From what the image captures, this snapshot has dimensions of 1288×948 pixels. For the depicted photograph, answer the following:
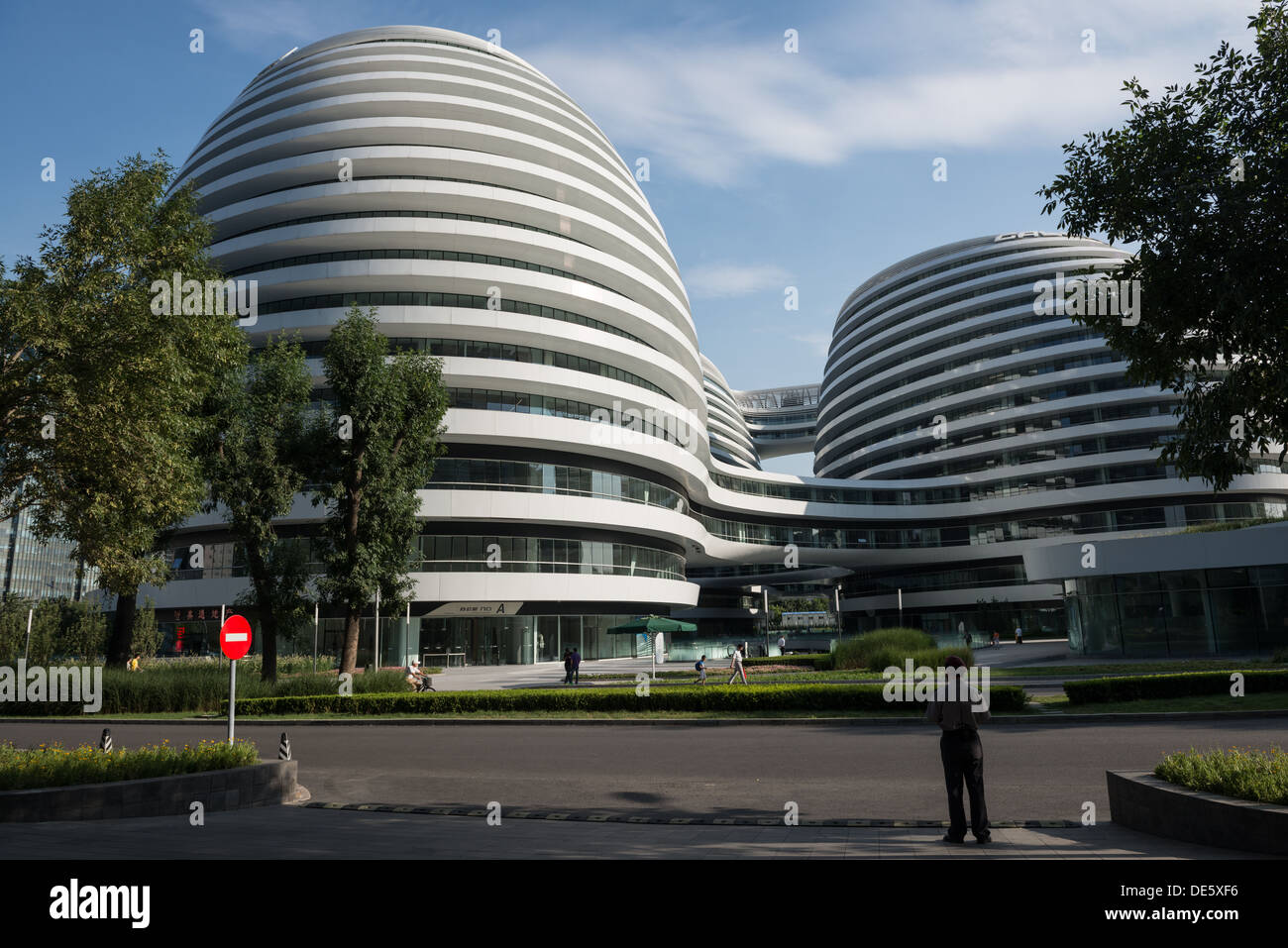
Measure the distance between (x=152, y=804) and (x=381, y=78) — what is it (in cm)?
5747

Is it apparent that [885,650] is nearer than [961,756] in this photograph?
No

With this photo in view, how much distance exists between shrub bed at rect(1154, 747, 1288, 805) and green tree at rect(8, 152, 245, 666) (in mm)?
18238

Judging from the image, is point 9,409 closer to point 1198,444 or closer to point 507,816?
point 507,816

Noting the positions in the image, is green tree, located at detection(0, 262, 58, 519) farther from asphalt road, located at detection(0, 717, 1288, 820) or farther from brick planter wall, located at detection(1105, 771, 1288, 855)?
brick planter wall, located at detection(1105, 771, 1288, 855)

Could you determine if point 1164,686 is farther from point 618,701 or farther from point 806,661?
point 806,661

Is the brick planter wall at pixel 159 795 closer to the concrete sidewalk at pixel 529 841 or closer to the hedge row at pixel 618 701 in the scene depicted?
the concrete sidewalk at pixel 529 841

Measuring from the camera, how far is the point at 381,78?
5509 cm

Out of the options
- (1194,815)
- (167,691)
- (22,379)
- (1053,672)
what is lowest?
(1053,672)

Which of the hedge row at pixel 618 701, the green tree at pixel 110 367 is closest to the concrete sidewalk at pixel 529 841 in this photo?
the green tree at pixel 110 367

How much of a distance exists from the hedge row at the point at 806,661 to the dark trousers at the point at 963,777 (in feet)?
78.4

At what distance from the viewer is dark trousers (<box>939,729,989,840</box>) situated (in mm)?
7258

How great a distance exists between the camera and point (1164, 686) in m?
18.6

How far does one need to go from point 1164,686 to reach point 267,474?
28474 millimetres

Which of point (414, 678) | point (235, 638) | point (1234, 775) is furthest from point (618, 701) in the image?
point (1234, 775)
